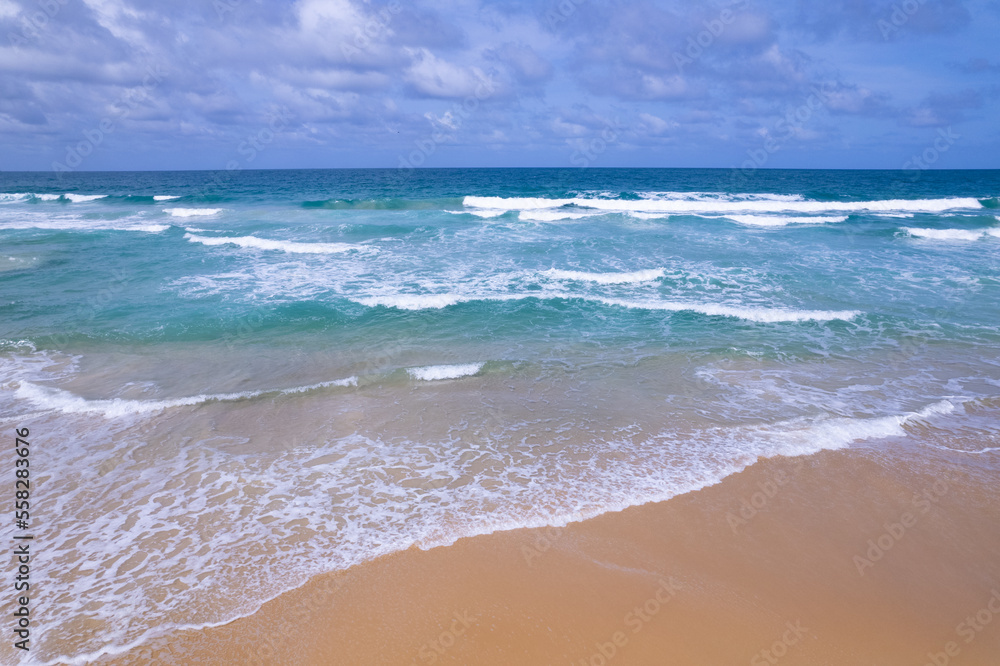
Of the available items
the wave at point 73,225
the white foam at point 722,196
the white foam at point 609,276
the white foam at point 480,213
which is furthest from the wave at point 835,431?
the white foam at point 722,196

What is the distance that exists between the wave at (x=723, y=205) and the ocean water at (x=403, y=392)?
16.2m

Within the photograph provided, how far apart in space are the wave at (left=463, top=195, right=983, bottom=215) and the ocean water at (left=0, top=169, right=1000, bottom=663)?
53.1ft

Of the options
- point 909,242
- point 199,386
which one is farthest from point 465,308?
point 909,242

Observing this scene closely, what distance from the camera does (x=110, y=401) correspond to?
7344 millimetres

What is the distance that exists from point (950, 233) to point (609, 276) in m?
19.9

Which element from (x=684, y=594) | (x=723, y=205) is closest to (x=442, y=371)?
(x=684, y=594)

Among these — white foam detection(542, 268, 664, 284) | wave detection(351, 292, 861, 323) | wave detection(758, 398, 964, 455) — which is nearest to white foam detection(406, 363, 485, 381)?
wave detection(351, 292, 861, 323)

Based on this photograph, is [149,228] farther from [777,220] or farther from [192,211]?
[777,220]

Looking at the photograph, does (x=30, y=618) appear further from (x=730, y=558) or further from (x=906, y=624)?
(x=906, y=624)

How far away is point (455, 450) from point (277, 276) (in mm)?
11129

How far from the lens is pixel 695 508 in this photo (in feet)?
17.2

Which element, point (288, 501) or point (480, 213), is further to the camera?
point (480, 213)

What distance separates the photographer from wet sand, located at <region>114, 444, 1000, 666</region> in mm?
3730

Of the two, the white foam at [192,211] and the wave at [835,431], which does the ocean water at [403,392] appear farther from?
the white foam at [192,211]
